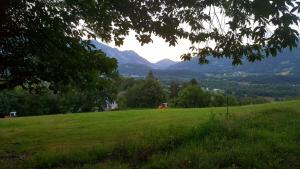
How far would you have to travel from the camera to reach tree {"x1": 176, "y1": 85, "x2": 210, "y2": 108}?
119 m

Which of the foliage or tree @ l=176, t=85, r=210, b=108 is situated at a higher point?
the foliage

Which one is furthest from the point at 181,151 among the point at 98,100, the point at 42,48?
the point at 98,100

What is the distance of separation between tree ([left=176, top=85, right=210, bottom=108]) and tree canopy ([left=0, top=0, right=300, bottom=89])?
343 ft

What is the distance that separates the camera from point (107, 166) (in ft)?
32.6

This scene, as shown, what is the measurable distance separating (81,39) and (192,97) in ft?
349

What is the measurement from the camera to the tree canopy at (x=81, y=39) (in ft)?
40.5

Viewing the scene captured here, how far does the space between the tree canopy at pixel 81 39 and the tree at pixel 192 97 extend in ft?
343

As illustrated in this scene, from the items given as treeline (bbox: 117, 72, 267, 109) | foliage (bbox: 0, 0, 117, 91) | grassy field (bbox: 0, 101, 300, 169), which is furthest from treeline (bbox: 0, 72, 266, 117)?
grassy field (bbox: 0, 101, 300, 169)

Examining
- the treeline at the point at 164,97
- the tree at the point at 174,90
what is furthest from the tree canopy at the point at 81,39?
the tree at the point at 174,90

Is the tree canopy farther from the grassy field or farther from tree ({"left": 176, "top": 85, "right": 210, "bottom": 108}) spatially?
tree ({"left": 176, "top": 85, "right": 210, "bottom": 108})

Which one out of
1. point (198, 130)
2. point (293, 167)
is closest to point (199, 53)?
point (198, 130)

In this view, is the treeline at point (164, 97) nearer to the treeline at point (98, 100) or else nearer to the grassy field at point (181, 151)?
the treeline at point (98, 100)

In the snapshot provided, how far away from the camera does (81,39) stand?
14.7m

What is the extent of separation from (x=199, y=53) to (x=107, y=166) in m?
5.95
